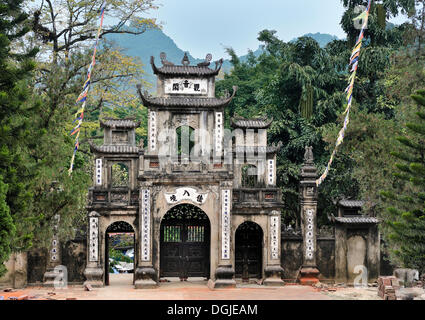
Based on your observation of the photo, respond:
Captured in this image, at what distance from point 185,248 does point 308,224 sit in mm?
4151

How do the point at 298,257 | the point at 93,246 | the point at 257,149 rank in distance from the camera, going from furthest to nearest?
the point at 257,149, the point at 298,257, the point at 93,246

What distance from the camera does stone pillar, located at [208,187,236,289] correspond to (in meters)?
18.5

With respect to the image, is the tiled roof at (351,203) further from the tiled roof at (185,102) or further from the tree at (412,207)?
the tiled roof at (185,102)

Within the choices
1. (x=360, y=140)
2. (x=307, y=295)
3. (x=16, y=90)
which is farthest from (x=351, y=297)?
(x=16, y=90)

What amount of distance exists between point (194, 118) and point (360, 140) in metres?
6.49

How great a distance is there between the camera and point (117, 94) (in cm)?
2600

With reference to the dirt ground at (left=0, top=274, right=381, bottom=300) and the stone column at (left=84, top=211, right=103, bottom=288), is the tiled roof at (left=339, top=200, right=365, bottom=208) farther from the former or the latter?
the stone column at (left=84, top=211, right=103, bottom=288)

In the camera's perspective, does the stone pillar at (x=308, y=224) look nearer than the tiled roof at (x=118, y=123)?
Yes

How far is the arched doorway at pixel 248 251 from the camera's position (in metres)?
19.9

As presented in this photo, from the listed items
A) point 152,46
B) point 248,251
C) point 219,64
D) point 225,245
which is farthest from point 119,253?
point 152,46

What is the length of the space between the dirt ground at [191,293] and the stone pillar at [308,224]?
69 cm

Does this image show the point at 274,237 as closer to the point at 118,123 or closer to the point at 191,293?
the point at 191,293

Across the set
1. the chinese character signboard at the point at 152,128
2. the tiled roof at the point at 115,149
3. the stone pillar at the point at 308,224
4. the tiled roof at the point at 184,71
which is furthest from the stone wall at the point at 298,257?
the tiled roof at the point at 184,71

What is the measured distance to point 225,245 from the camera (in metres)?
18.7
